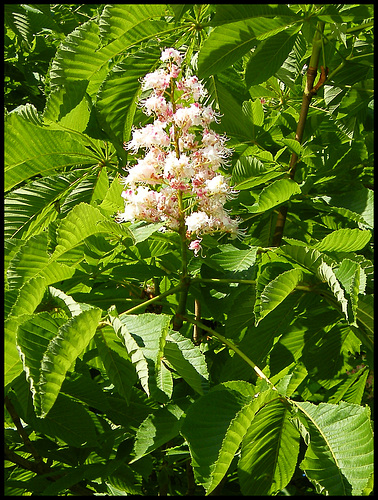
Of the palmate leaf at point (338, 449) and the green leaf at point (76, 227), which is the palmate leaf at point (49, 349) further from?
the palmate leaf at point (338, 449)

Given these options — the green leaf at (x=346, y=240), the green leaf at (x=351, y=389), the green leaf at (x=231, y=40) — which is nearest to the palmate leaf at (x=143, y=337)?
the green leaf at (x=346, y=240)

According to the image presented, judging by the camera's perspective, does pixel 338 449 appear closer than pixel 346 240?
Yes

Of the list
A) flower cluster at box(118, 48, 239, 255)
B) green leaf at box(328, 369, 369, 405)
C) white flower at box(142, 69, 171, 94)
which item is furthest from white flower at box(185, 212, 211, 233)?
green leaf at box(328, 369, 369, 405)

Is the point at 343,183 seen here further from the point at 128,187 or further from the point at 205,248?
the point at 128,187

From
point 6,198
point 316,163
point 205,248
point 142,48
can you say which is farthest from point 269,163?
point 6,198

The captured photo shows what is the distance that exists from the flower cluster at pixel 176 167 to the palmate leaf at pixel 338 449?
0.47 metres

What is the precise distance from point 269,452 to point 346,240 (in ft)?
1.63

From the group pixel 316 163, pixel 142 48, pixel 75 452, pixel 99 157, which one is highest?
pixel 142 48

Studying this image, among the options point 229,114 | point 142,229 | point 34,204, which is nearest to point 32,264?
point 142,229

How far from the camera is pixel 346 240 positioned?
134 centimetres

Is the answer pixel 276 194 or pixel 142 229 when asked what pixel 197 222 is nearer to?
pixel 142 229

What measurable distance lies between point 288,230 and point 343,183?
23cm

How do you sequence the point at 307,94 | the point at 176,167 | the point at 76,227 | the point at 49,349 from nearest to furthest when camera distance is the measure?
the point at 49,349, the point at 76,227, the point at 176,167, the point at 307,94

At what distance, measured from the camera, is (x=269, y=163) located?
1767mm
